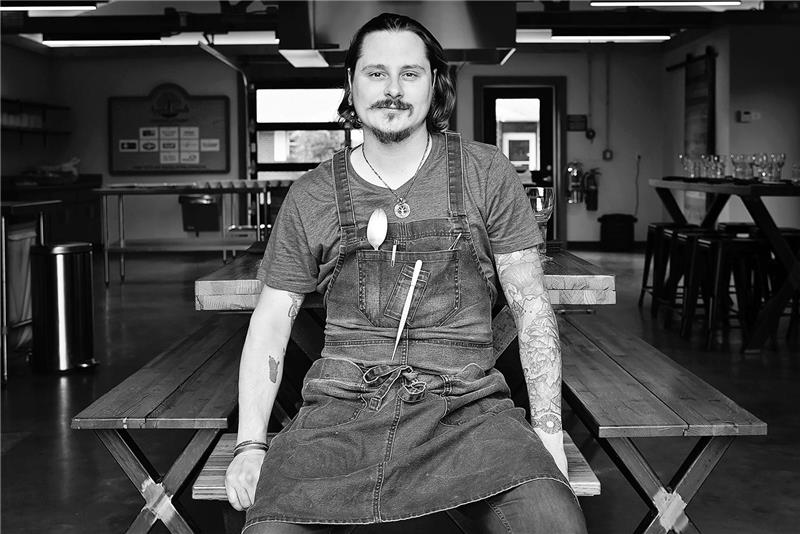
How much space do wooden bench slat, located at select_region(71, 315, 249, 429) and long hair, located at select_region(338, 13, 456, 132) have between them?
92 cm

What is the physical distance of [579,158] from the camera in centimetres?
1374

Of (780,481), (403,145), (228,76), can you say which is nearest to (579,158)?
(228,76)

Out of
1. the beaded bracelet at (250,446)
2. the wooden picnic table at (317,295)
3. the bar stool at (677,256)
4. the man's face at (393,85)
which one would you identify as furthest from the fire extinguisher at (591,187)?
the beaded bracelet at (250,446)

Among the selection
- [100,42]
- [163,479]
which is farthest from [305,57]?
[100,42]

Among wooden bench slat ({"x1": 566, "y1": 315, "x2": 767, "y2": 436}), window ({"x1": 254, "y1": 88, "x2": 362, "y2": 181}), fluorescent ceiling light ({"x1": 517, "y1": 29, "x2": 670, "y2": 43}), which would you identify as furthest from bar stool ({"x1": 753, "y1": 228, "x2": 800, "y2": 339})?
window ({"x1": 254, "y1": 88, "x2": 362, "y2": 181})

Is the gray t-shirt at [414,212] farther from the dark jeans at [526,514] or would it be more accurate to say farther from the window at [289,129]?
the window at [289,129]

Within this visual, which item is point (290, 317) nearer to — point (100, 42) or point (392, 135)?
point (392, 135)

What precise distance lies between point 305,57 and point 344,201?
440 centimetres

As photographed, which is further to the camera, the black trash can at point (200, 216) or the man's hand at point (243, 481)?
the black trash can at point (200, 216)

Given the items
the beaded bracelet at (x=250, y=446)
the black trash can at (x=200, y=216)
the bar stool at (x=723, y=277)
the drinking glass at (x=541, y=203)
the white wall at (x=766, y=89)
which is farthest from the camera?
the black trash can at (x=200, y=216)

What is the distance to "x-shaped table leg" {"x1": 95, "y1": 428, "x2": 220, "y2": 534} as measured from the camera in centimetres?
261

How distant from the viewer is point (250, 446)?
217cm

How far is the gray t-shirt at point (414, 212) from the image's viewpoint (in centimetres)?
227

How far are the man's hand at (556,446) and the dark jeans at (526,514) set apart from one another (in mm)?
268
